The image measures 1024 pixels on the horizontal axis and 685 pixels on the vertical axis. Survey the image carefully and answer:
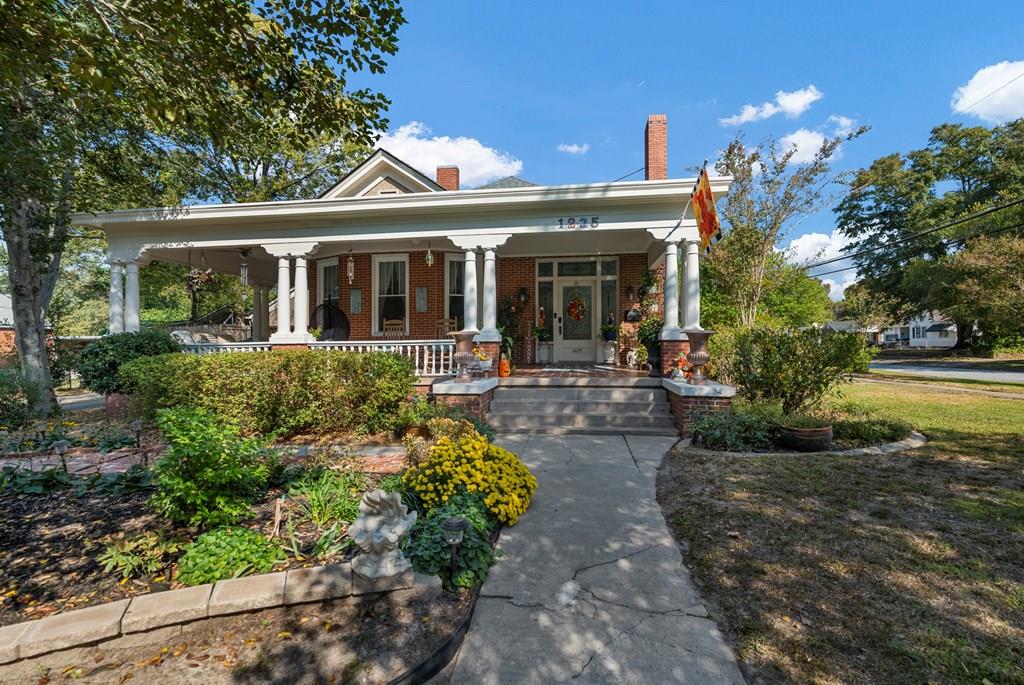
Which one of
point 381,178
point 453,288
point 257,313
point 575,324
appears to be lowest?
point 575,324

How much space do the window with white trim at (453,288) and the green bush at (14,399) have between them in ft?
25.0

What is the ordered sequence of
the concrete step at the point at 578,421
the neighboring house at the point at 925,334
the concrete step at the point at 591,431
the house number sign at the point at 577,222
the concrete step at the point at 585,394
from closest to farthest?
the concrete step at the point at 591,431
the concrete step at the point at 578,421
the concrete step at the point at 585,394
the house number sign at the point at 577,222
the neighboring house at the point at 925,334

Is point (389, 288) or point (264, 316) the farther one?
point (264, 316)

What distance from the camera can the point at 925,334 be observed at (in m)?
51.8

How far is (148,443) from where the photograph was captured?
591cm

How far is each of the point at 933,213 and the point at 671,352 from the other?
3557cm

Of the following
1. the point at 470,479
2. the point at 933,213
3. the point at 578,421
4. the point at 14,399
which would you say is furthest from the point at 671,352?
the point at 933,213

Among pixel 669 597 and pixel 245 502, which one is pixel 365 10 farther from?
pixel 669 597

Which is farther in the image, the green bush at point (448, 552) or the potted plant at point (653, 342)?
the potted plant at point (653, 342)

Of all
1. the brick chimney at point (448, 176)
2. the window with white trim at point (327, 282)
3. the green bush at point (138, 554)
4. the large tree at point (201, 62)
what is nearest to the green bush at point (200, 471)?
the green bush at point (138, 554)

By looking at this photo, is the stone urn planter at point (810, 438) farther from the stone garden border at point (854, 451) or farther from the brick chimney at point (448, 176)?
the brick chimney at point (448, 176)

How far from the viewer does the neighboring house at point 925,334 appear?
45000 mm

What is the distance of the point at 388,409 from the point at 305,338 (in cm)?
373

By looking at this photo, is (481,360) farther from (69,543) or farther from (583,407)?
(69,543)
